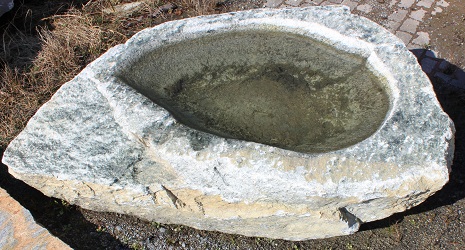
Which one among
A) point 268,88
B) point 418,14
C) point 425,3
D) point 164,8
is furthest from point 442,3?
point 164,8

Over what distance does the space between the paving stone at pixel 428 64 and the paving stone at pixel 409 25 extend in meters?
0.39

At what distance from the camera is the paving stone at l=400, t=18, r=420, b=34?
4.54 meters

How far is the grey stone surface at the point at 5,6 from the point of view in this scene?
15.3ft

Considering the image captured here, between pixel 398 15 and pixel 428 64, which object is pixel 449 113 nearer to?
pixel 428 64

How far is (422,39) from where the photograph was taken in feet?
14.5

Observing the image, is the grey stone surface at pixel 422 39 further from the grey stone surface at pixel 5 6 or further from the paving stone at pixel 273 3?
the grey stone surface at pixel 5 6

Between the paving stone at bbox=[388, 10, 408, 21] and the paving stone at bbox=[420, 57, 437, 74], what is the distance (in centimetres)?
57

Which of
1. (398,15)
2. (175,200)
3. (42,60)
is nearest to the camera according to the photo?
(175,200)

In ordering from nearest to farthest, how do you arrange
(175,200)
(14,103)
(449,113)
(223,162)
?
(223,162) < (175,200) < (449,113) < (14,103)

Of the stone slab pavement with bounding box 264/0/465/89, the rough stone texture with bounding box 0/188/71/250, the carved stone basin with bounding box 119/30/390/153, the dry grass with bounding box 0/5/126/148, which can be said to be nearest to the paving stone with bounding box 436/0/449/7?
the stone slab pavement with bounding box 264/0/465/89

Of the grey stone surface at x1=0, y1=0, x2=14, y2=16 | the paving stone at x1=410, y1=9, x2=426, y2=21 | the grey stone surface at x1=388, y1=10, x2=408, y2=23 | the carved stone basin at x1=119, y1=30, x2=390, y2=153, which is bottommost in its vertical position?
the grey stone surface at x1=388, y1=10, x2=408, y2=23

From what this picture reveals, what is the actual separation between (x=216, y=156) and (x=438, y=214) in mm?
1522

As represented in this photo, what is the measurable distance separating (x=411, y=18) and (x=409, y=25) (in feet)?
0.34

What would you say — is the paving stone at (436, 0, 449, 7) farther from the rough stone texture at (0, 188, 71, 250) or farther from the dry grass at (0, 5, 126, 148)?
the rough stone texture at (0, 188, 71, 250)
